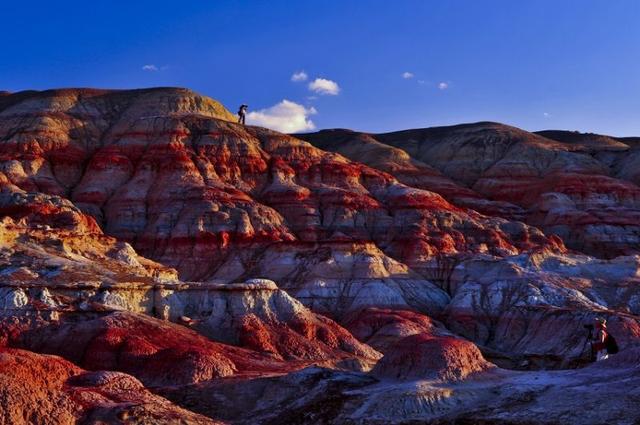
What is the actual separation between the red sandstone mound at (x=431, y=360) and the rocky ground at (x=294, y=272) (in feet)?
0.35

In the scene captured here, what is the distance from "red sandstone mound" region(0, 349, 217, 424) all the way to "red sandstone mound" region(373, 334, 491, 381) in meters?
8.87

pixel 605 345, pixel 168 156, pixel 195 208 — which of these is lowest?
pixel 605 345

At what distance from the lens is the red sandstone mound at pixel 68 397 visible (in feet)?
80.6

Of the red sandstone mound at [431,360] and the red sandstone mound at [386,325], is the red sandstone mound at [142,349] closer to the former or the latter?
the red sandstone mound at [431,360]

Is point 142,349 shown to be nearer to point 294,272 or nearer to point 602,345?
point 602,345

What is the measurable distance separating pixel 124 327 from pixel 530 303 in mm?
38682

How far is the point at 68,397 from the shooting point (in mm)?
26609

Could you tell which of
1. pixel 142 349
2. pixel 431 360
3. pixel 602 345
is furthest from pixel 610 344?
pixel 142 349

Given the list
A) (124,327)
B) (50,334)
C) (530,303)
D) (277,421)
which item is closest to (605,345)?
(277,421)

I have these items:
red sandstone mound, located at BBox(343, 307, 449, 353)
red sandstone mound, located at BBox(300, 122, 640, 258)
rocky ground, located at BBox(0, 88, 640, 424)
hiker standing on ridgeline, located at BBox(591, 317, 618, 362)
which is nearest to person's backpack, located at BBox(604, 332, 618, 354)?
hiker standing on ridgeline, located at BBox(591, 317, 618, 362)

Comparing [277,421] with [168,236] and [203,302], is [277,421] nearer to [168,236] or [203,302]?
[203,302]

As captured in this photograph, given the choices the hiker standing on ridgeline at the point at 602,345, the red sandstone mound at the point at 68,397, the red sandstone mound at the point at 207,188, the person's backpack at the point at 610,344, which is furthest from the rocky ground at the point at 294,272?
the person's backpack at the point at 610,344

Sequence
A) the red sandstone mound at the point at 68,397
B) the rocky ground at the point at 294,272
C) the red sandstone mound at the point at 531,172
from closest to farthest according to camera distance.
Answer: the red sandstone mound at the point at 68,397 < the rocky ground at the point at 294,272 < the red sandstone mound at the point at 531,172

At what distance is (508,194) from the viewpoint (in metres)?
124
